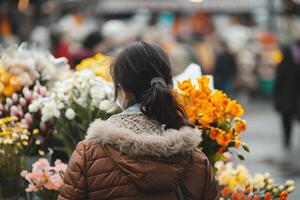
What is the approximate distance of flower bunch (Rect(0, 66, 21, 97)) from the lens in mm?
4555

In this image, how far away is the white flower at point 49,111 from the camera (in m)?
4.17

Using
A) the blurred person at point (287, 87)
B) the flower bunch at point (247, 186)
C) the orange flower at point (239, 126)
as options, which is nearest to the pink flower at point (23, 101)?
the flower bunch at point (247, 186)

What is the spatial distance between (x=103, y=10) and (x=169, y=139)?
2645 cm

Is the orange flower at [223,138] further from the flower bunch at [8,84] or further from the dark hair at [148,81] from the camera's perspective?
the flower bunch at [8,84]

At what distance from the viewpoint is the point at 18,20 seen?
2514 cm

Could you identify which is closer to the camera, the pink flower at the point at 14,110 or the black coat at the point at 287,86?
the pink flower at the point at 14,110

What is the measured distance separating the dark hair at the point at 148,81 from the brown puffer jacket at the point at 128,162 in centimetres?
5

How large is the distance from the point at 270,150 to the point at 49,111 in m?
8.07

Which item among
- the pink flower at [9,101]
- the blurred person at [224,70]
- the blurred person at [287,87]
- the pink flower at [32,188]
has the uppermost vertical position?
the blurred person at [224,70]

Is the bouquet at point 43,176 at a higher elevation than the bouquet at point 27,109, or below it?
below

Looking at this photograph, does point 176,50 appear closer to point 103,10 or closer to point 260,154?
point 260,154

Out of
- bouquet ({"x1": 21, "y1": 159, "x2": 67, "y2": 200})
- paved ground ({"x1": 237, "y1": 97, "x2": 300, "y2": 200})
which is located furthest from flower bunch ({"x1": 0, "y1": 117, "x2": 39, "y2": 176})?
paved ground ({"x1": 237, "y1": 97, "x2": 300, "y2": 200})

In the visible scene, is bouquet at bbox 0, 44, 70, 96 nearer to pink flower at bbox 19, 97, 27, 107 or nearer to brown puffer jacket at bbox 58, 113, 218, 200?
pink flower at bbox 19, 97, 27, 107

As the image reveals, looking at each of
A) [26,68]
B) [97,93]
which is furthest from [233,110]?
[26,68]
